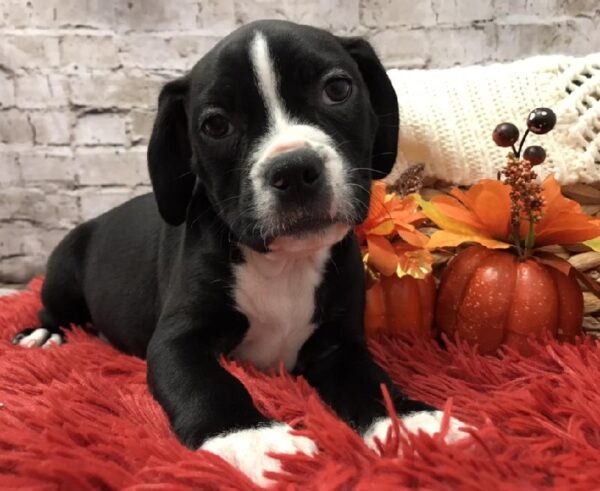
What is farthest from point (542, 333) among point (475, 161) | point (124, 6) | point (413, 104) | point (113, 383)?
point (124, 6)

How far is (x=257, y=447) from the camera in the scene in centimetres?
87

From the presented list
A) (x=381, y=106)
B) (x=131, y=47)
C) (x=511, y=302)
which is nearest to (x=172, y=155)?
(x=381, y=106)

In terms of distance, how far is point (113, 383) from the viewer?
4.00ft

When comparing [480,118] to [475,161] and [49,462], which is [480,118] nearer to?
[475,161]

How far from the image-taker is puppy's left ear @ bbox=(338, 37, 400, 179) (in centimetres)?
134

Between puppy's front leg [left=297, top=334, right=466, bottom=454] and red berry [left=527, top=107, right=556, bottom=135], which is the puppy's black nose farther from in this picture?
red berry [left=527, top=107, right=556, bottom=135]

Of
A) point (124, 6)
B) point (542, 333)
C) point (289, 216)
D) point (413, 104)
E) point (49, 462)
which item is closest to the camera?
point (49, 462)

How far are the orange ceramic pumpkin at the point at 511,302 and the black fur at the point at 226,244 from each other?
26 cm

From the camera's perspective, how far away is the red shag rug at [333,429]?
80 cm

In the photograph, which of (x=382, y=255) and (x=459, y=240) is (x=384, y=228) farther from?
(x=459, y=240)

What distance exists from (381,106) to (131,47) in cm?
134

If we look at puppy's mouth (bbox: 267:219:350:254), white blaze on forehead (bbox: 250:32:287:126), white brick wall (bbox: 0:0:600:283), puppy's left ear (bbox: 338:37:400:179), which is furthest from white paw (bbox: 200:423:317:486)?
white brick wall (bbox: 0:0:600:283)

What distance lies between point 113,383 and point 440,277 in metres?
0.85

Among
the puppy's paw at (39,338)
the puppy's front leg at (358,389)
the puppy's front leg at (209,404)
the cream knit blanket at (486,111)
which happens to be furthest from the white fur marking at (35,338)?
the cream knit blanket at (486,111)
